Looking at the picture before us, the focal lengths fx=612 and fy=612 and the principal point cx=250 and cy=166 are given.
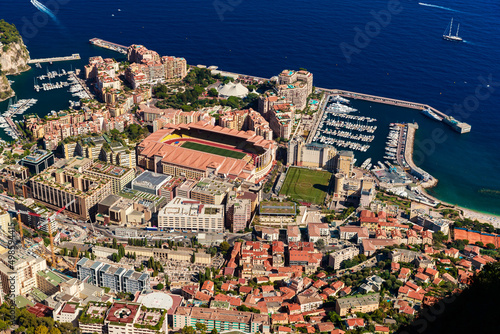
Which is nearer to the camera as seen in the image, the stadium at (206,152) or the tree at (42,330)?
the tree at (42,330)

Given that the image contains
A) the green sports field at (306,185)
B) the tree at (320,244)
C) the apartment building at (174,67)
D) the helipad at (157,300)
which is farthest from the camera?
the apartment building at (174,67)

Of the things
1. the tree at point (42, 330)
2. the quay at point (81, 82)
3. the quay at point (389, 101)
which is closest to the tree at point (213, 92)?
the quay at point (389, 101)

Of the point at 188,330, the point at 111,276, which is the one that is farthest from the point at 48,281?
the point at 188,330

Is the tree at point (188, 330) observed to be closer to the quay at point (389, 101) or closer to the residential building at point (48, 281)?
the residential building at point (48, 281)

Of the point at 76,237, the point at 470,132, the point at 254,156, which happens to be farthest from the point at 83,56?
the point at 470,132

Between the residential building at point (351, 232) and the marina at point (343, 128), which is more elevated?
the marina at point (343, 128)

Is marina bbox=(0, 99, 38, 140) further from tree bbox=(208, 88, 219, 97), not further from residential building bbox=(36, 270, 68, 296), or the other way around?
residential building bbox=(36, 270, 68, 296)
